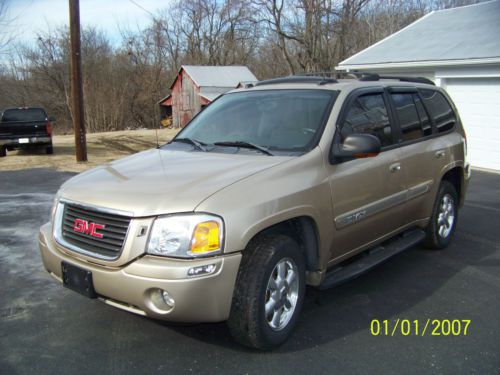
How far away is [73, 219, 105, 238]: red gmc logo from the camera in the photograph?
3137 mm

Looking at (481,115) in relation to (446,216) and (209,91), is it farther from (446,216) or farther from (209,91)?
(209,91)

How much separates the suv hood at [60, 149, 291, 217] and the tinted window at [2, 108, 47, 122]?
1417 cm

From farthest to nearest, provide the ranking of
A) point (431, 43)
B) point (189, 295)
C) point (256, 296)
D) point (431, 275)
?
point (431, 43), point (431, 275), point (256, 296), point (189, 295)

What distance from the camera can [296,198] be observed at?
3.35 meters

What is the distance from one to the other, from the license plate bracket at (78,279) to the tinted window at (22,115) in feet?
48.5

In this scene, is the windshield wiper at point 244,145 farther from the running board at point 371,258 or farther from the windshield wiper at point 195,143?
the running board at point 371,258

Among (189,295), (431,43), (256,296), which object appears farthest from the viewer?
(431,43)

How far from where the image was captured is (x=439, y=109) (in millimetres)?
5555

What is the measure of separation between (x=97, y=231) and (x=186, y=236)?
26.9 inches

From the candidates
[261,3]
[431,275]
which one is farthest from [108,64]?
[431,275]

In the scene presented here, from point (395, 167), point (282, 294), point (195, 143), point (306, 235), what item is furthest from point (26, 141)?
point (282, 294)

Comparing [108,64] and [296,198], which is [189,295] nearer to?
[296,198]

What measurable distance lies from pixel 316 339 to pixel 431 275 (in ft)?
6.33

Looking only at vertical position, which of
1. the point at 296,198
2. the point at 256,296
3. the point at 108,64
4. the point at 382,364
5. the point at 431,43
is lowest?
the point at 382,364
